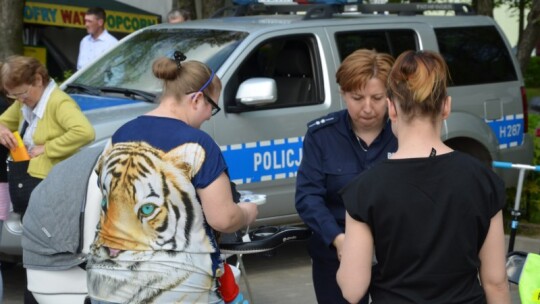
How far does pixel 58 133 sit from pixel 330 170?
7.94 feet

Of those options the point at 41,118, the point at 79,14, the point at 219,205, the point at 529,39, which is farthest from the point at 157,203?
the point at 79,14

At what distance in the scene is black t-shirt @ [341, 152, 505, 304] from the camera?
294cm

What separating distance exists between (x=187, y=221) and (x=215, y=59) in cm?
402

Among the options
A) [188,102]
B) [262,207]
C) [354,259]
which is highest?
[188,102]

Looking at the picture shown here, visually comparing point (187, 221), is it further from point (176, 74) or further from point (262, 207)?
point (262, 207)

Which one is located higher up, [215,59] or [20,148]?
[215,59]

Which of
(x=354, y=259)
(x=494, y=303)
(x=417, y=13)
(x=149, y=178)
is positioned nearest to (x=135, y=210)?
(x=149, y=178)

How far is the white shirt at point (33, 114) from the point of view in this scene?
5.98 m

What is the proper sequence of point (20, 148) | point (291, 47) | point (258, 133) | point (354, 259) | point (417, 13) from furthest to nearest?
point (417, 13) → point (291, 47) → point (258, 133) → point (20, 148) → point (354, 259)

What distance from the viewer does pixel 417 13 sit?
363 inches

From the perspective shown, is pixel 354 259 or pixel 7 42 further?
pixel 7 42

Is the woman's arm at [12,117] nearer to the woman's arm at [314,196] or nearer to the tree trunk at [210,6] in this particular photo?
the woman's arm at [314,196]

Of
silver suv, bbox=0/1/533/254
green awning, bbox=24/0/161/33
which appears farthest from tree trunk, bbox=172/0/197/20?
green awning, bbox=24/0/161/33

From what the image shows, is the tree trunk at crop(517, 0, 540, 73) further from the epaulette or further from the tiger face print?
the tiger face print
